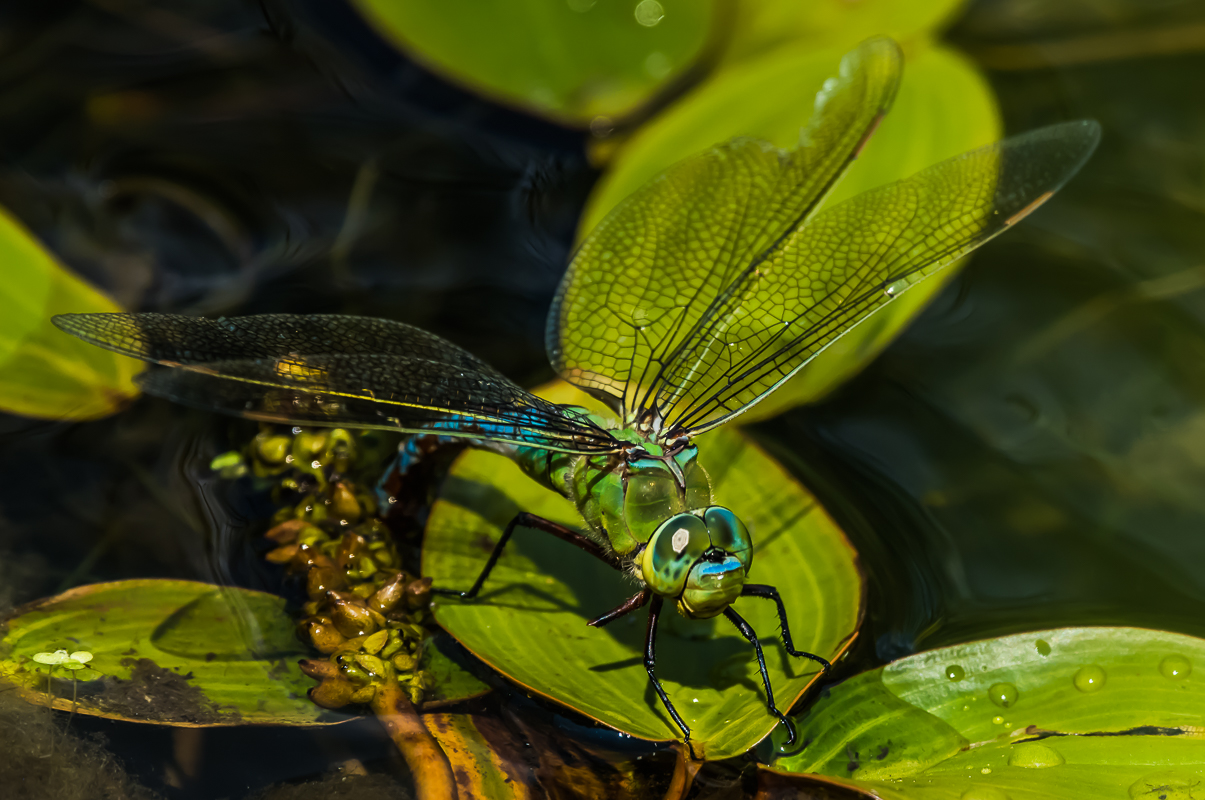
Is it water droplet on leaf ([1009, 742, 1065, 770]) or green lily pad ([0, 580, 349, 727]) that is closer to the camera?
water droplet on leaf ([1009, 742, 1065, 770])

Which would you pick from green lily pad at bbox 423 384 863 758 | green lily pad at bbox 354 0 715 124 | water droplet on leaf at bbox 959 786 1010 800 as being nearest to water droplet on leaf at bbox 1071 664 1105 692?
water droplet on leaf at bbox 959 786 1010 800

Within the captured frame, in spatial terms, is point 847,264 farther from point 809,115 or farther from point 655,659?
point 655,659

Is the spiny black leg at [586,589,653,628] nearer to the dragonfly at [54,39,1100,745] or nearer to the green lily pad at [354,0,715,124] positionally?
the dragonfly at [54,39,1100,745]

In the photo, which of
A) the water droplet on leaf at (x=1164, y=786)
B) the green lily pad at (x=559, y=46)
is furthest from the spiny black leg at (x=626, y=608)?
the green lily pad at (x=559, y=46)

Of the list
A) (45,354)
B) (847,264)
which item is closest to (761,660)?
(847,264)

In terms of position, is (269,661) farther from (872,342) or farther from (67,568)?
(872,342)

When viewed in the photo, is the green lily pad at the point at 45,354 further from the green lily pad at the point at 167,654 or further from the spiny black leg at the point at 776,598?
the spiny black leg at the point at 776,598

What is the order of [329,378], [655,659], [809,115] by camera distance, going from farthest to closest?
[809,115], [329,378], [655,659]
